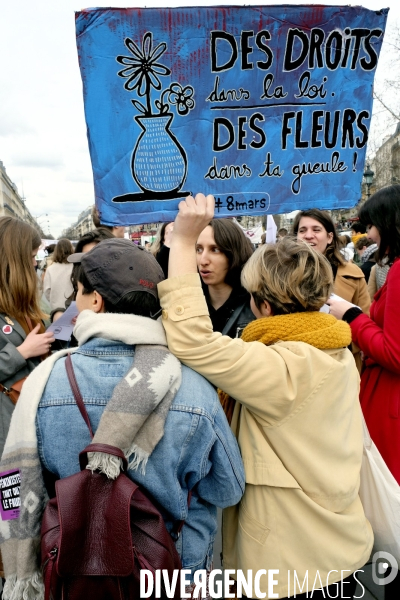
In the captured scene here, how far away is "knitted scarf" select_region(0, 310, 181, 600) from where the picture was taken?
125 centimetres

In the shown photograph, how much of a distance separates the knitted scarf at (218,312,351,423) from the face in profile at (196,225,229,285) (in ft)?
3.28

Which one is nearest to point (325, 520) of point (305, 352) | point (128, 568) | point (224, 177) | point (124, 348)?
point (305, 352)

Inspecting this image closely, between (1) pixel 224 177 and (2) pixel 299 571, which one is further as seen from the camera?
(1) pixel 224 177

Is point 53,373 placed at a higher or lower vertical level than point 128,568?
higher

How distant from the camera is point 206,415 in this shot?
4.53 ft

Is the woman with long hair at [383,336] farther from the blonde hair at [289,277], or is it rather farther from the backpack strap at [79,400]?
the backpack strap at [79,400]

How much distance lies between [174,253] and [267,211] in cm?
81

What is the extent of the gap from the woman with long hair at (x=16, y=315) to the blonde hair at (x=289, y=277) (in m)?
1.27

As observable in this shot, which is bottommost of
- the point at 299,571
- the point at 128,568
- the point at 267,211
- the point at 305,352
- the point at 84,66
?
the point at 299,571

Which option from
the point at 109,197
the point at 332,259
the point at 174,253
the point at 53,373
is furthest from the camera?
the point at 332,259

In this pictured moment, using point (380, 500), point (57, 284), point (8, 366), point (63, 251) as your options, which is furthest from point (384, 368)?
point (63, 251)

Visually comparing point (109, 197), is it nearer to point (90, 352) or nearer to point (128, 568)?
point (90, 352)

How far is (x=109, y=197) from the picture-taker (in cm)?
193

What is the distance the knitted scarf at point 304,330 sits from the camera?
1.56 metres
